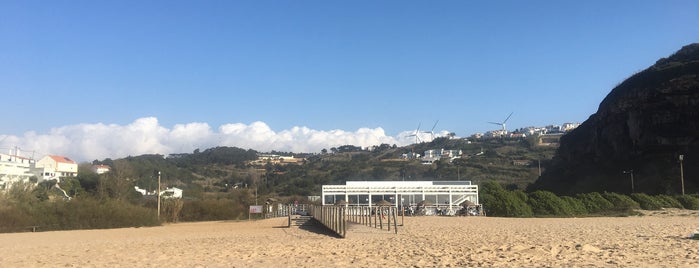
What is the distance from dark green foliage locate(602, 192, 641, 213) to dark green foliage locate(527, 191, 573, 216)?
3.59 meters

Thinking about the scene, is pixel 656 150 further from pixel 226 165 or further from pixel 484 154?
pixel 226 165

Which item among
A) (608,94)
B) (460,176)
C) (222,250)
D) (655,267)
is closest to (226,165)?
(460,176)

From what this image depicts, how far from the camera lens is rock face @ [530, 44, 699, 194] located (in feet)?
197

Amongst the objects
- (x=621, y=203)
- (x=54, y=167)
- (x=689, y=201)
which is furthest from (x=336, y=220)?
(x=54, y=167)

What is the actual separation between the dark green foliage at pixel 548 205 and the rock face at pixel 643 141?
24.9 m

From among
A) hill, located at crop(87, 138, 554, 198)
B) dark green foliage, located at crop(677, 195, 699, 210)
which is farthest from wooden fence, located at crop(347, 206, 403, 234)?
hill, located at crop(87, 138, 554, 198)

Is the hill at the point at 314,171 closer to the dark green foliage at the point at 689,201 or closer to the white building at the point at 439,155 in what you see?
the white building at the point at 439,155

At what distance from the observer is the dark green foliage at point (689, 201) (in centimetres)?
3863

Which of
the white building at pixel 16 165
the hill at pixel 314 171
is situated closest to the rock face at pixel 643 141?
the hill at pixel 314 171

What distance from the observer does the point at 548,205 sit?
37844mm

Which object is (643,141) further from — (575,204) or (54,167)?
(54,167)

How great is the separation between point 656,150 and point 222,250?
62926 mm

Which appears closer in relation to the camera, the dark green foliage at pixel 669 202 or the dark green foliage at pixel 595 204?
the dark green foliage at pixel 595 204

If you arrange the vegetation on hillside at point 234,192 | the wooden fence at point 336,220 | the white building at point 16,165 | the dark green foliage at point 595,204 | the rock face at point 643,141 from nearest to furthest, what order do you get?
the wooden fence at point 336,220 → the vegetation on hillside at point 234,192 → the dark green foliage at point 595,204 → the rock face at point 643,141 → the white building at point 16,165
